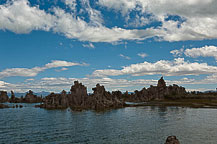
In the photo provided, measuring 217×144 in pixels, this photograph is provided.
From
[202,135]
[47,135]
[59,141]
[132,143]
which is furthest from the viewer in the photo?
[47,135]

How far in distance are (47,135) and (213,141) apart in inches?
2337

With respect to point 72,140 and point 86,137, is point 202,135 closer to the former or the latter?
point 86,137

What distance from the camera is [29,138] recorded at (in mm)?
72125

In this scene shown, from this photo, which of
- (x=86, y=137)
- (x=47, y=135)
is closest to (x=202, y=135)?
(x=86, y=137)

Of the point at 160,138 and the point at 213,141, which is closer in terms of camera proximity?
the point at 213,141

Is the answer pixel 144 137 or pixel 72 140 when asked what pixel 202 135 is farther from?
pixel 72 140

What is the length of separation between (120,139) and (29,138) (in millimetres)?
33671

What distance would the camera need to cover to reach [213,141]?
206 ft

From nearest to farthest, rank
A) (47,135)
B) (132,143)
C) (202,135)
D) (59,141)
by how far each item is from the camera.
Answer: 1. (132,143)
2. (59,141)
3. (202,135)
4. (47,135)

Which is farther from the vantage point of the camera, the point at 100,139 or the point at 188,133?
the point at 188,133

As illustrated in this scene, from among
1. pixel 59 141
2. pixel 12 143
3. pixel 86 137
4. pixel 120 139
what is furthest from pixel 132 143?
pixel 12 143

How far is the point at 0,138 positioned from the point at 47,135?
16.9 meters

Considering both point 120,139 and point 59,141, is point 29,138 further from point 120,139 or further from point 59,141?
point 120,139

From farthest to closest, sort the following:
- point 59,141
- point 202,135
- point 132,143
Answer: point 202,135, point 59,141, point 132,143
